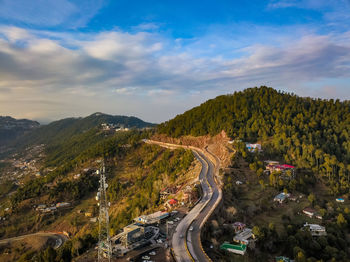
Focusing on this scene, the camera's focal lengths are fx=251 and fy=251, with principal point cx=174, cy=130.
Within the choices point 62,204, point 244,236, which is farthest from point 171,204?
point 62,204

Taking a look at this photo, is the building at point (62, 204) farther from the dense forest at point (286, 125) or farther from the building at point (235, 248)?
the building at point (235, 248)

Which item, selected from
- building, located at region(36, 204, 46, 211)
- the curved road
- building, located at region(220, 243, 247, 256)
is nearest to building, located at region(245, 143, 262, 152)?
the curved road

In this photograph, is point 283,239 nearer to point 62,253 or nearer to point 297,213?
point 297,213

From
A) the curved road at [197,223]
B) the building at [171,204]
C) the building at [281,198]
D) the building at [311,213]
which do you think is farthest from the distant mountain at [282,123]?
the building at [171,204]

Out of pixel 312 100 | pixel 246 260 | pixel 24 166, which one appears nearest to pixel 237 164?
pixel 246 260

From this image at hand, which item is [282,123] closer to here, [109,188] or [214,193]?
[214,193]

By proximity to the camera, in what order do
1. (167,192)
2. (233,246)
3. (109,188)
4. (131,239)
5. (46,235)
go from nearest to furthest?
(131,239), (233,246), (167,192), (46,235), (109,188)
